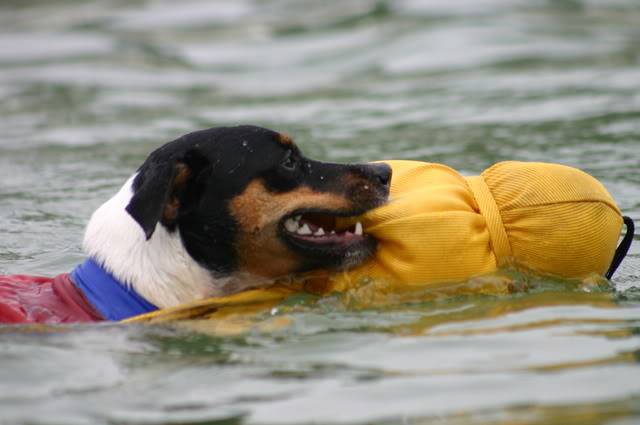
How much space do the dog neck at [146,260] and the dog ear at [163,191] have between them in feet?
0.40

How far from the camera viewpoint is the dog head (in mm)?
5816

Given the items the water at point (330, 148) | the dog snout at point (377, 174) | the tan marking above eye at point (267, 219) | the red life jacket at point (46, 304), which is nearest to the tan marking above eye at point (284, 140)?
the tan marking above eye at point (267, 219)

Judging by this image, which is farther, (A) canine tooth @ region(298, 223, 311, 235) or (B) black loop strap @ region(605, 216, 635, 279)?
(B) black loop strap @ region(605, 216, 635, 279)

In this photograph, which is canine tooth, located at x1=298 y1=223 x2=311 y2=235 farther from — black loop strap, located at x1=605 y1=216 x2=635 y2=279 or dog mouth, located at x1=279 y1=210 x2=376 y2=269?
black loop strap, located at x1=605 y1=216 x2=635 y2=279

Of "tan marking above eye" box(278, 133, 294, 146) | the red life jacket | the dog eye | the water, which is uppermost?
"tan marking above eye" box(278, 133, 294, 146)

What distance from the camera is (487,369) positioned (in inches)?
191

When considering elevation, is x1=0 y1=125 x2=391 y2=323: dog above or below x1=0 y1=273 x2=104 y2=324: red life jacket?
above

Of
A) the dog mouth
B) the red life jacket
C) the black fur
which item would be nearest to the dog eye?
the black fur

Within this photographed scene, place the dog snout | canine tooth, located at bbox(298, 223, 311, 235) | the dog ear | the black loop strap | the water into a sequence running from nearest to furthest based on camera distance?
1. the water
2. the dog ear
3. canine tooth, located at bbox(298, 223, 311, 235)
4. the dog snout
5. the black loop strap

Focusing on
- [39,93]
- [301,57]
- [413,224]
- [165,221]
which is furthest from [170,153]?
[301,57]

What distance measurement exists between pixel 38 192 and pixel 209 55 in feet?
26.5

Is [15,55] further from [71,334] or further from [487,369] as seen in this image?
[487,369]

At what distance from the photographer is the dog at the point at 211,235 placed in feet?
19.1

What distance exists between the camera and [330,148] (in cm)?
1124
